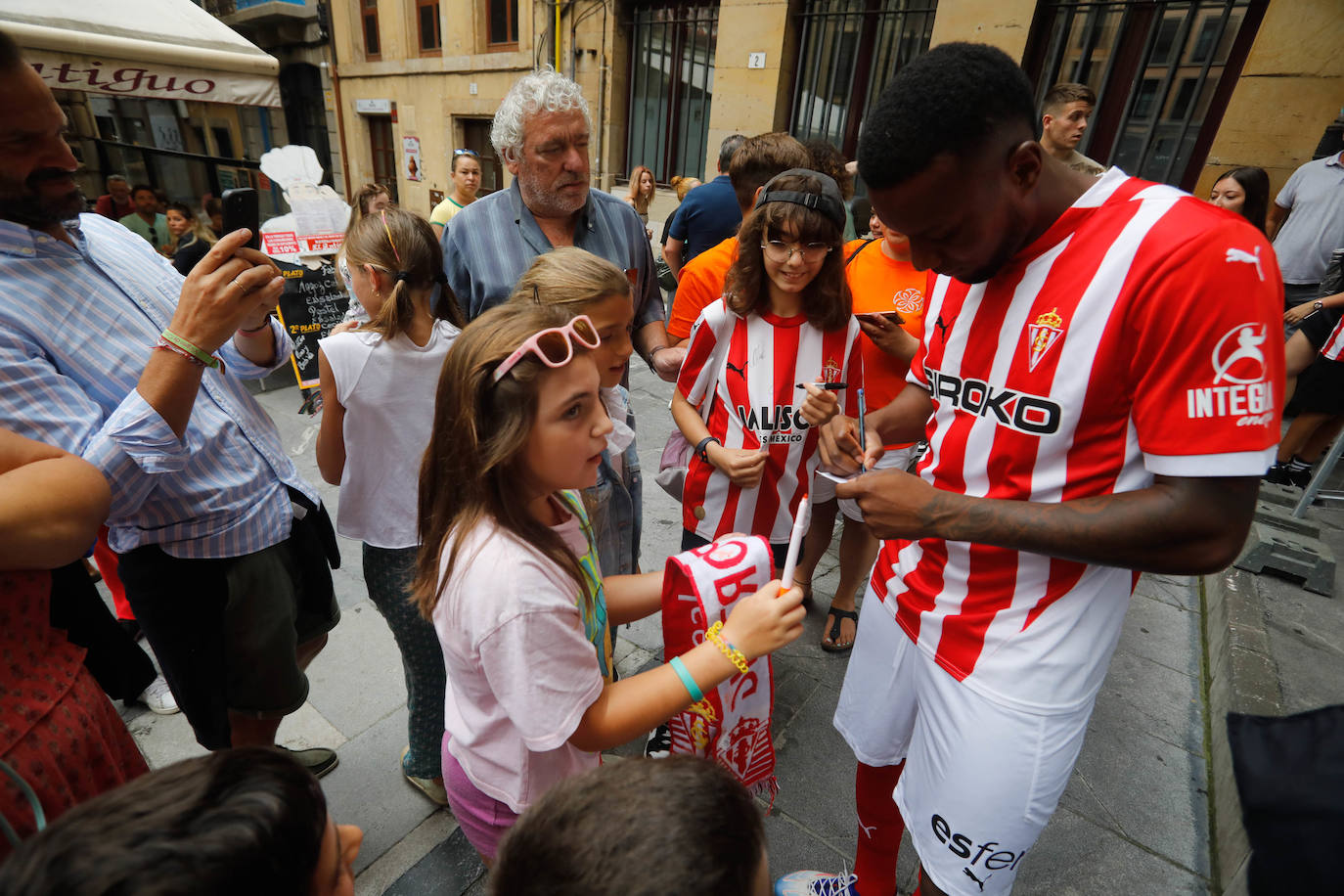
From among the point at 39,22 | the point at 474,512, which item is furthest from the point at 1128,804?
the point at 39,22

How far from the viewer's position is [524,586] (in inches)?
43.6

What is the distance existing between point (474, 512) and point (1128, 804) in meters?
2.65

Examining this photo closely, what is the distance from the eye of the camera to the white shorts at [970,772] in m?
1.28

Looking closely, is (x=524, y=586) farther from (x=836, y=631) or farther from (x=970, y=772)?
(x=836, y=631)

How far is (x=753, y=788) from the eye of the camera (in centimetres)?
170

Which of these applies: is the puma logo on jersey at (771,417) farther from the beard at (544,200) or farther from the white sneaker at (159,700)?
the white sneaker at (159,700)

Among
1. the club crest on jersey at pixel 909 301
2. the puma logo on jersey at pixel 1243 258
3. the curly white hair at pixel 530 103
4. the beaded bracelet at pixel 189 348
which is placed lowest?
the club crest on jersey at pixel 909 301

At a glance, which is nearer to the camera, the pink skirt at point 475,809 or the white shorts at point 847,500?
the pink skirt at point 475,809

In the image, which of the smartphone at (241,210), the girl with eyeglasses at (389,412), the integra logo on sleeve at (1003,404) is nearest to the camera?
the integra logo on sleeve at (1003,404)

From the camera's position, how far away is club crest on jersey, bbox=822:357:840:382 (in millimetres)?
2266

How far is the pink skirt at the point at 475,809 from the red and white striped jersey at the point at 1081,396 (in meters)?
1.04

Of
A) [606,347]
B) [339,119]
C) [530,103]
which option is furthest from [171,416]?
[339,119]

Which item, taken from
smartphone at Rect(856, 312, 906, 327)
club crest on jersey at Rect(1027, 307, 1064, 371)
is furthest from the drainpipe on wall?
club crest on jersey at Rect(1027, 307, 1064, 371)

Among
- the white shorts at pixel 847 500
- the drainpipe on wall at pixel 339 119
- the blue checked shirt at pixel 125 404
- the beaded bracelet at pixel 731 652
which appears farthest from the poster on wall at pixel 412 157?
the beaded bracelet at pixel 731 652
